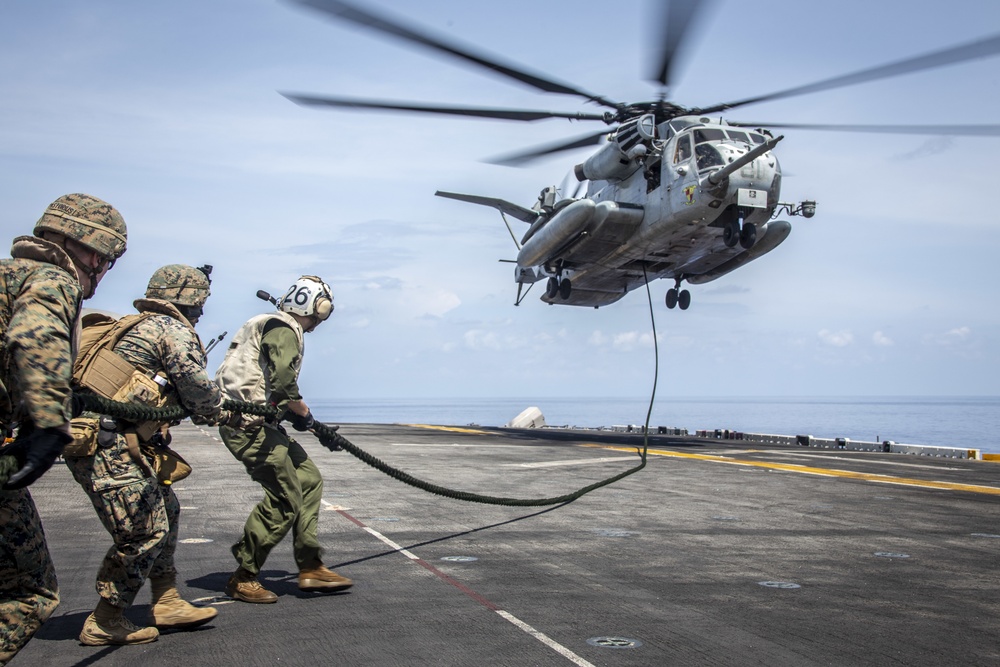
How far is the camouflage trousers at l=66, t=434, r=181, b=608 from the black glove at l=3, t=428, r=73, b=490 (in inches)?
44.7

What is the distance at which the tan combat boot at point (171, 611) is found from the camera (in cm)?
471

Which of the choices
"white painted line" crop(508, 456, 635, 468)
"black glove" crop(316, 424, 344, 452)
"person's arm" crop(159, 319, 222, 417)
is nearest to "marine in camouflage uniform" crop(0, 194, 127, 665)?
"person's arm" crop(159, 319, 222, 417)

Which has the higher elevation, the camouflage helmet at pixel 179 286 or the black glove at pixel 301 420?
the camouflage helmet at pixel 179 286

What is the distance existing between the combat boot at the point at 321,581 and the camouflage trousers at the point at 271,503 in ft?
0.21

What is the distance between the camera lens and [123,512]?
14.2 ft

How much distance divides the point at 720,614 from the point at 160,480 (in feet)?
11.6

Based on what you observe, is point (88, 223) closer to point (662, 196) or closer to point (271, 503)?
point (271, 503)

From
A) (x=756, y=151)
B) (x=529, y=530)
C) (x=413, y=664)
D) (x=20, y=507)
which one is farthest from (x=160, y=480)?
(x=756, y=151)

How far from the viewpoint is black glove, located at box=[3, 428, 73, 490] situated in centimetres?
313

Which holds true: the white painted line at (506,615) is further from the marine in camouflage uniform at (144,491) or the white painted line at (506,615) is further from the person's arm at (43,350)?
the person's arm at (43,350)

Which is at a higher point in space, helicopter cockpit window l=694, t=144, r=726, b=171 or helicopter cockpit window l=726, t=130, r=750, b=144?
helicopter cockpit window l=726, t=130, r=750, b=144

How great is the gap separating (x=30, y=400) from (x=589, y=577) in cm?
427

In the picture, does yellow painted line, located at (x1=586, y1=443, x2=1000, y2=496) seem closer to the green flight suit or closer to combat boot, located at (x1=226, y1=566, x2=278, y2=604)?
the green flight suit

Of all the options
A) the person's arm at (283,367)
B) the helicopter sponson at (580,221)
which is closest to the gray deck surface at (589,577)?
the person's arm at (283,367)
